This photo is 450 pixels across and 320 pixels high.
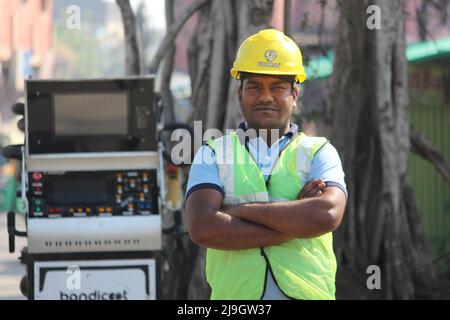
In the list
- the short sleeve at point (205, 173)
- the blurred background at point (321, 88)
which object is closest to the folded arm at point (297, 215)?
the short sleeve at point (205, 173)

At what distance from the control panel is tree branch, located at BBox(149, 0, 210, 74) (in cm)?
178

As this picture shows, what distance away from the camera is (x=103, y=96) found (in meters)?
7.15

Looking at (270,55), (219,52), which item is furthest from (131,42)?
(270,55)

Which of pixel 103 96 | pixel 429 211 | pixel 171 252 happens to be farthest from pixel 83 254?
pixel 429 211

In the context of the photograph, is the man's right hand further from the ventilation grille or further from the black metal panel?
the black metal panel

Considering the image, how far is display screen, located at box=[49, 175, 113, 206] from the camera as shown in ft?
23.2

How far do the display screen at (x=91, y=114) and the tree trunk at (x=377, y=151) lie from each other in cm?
254

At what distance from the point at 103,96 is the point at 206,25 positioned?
6.83 feet

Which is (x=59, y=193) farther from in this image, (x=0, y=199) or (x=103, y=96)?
(x=0, y=199)

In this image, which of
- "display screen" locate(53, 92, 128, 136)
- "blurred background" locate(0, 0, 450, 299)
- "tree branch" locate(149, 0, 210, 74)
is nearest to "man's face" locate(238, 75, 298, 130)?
"display screen" locate(53, 92, 128, 136)

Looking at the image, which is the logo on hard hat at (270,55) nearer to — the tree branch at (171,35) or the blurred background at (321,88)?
the blurred background at (321,88)

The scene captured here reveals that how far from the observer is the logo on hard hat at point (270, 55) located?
4.41 meters

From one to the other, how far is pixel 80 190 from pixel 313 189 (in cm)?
307

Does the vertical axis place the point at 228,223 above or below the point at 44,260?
above
